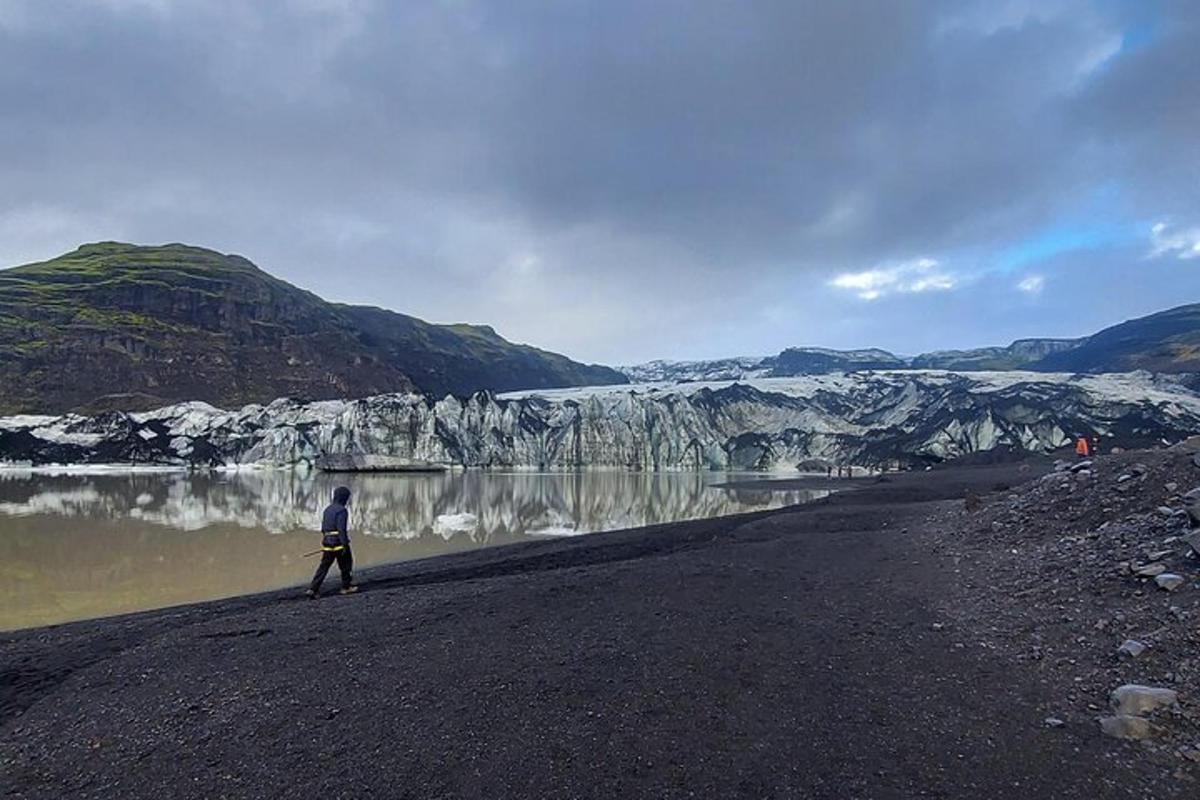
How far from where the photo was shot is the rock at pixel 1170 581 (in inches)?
186

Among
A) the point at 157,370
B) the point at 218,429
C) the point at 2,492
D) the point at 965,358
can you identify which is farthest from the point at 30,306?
the point at 965,358

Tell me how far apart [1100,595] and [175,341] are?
75405 mm

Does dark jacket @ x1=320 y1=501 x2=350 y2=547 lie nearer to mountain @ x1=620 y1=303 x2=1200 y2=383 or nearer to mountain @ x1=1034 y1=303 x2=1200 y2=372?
mountain @ x1=620 y1=303 x2=1200 y2=383

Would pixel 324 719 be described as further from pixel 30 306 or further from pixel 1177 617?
pixel 30 306

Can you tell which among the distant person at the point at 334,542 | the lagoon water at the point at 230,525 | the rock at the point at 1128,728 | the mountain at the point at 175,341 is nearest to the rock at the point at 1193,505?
the rock at the point at 1128,728

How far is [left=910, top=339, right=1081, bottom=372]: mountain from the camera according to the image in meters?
99.7

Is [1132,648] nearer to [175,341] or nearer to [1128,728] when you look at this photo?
[1128,728]

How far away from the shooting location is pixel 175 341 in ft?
214

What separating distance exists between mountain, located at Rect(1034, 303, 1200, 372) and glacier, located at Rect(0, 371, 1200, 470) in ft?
90.3

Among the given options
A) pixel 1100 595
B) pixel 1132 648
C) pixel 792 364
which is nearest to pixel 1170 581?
pixel 1100 595

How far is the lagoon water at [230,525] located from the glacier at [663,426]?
1196 cm

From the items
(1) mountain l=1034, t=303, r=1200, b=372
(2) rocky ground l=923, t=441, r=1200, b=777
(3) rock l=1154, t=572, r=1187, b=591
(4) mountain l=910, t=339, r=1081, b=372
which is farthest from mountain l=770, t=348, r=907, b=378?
(3) rock l=1154, t=572, r=1187, b=591

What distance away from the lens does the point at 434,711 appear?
4.06 metres

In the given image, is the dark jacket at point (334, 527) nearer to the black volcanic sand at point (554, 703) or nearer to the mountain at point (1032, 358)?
the black volcanic sand at point (554, 703)
